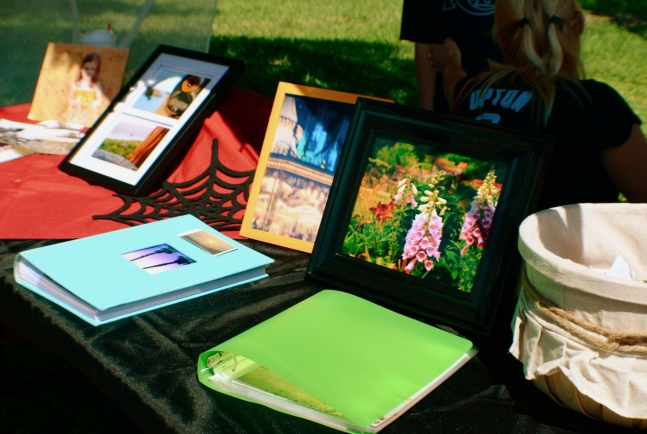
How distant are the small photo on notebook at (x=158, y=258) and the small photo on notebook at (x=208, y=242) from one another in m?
0.05

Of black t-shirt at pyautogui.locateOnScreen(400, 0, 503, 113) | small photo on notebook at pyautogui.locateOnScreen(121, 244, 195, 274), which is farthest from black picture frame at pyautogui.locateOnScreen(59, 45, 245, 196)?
black t-shirt at pyautogui.locateOnScreen(400, 0, 503, 113)

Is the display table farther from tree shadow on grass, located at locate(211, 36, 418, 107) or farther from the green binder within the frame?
tree shadow on grass, located at locate(211, 36, 418, 107)

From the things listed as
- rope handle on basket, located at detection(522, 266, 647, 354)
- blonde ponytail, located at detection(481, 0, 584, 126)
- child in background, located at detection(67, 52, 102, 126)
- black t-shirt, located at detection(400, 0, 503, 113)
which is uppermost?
black t-shirt, located at detection(400, 0, 503, 113)

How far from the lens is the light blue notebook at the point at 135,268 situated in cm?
104

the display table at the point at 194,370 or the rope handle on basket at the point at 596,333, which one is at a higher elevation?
the rope handle on basket at the point at 596,333

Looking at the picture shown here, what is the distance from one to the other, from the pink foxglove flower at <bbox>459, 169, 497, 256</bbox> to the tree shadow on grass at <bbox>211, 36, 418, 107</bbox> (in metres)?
3.14

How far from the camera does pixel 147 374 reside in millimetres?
899

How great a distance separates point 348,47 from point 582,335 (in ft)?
17.7

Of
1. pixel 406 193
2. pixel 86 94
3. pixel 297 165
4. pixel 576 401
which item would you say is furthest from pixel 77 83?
pixel 576 401

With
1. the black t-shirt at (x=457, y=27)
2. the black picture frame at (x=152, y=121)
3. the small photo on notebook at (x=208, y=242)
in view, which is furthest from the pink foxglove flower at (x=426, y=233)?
the black t-shirt at (x=457, y=27)

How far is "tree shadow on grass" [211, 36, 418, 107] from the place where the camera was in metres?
4.51

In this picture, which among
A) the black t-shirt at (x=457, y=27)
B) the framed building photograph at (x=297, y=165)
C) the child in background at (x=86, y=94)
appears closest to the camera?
the framed building photograph at (x=297, y=165)

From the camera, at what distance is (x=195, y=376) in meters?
0.90

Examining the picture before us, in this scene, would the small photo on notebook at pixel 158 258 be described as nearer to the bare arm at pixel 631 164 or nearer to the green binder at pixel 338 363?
the green binder at pixel 338 363
